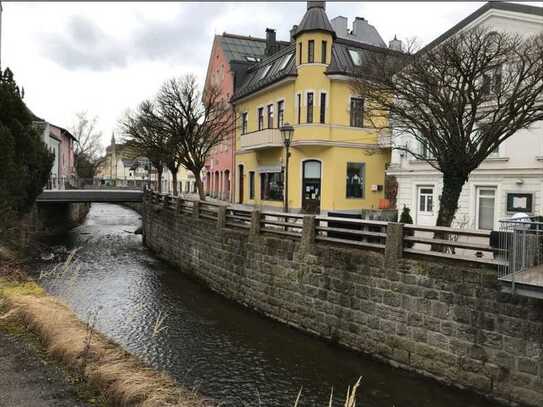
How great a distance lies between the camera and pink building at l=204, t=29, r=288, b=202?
116 ft

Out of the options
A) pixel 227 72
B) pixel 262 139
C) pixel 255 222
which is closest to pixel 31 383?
pixel 255 222

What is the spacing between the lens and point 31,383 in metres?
5.53

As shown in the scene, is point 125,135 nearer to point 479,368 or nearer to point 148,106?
point 148,106

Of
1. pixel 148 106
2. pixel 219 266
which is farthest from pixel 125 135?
pixel 219 266

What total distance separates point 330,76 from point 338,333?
701 inches

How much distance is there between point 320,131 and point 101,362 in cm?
2084

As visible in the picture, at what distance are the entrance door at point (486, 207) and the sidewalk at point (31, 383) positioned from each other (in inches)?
699

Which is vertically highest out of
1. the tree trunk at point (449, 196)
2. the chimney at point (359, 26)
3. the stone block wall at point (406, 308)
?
the chimney at point (359, 26)

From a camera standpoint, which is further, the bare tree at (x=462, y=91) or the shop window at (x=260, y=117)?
the shop window at (x=260, y=117)

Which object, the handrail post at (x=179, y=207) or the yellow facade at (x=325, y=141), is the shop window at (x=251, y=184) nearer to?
the yellow facade at (x=325, y=141)

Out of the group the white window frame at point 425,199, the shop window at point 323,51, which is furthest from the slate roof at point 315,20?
the white window frame at point 425,199

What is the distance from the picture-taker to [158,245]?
24438 millimetres

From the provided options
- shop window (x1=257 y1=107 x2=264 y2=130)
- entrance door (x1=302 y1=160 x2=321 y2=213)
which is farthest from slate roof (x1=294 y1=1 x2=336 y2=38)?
entrance door (x1=302 y1=160 x2=321 y2=213)

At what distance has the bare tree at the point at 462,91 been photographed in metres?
10.8
